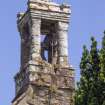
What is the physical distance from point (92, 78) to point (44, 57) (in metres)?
10.8

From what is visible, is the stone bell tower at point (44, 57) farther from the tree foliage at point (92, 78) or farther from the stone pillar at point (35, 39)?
the tree foliage at point (92, 78)

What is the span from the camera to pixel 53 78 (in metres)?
41.5

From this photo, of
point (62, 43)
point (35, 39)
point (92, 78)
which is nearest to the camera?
point (92, 78)

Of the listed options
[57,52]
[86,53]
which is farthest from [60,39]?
[86,53]

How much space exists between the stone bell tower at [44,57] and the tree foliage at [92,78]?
8.64 meters

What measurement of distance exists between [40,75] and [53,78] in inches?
21.9

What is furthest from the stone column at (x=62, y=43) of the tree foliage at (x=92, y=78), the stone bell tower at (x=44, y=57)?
the tree foliage at (x=92, y=78)

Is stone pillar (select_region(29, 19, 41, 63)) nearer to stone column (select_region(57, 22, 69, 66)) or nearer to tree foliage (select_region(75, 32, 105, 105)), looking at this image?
stone column (select_region(57, 22, 69, 66))

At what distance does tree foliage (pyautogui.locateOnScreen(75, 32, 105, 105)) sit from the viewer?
31734mm

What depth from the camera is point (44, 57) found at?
1684 inches

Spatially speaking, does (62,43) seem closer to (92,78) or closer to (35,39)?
(35,39)

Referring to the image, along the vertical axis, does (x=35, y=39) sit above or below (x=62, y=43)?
above

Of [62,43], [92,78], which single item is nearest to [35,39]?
[62,43]

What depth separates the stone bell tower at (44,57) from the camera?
41062 millimetres
